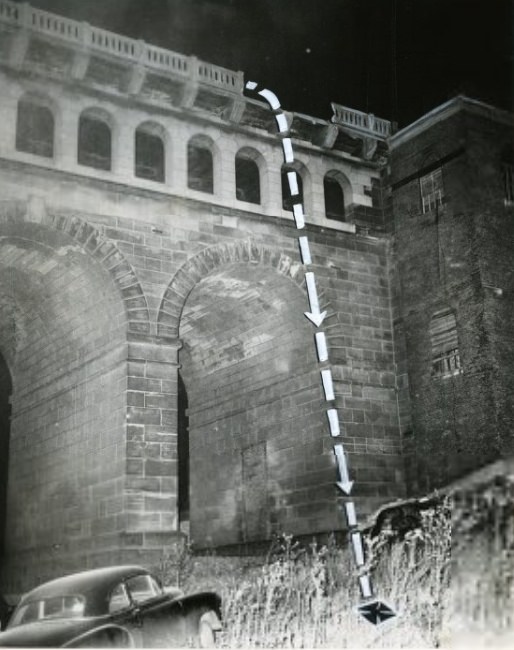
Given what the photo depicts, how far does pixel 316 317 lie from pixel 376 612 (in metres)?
5.51

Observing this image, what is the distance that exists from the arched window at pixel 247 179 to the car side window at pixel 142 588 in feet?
25.4

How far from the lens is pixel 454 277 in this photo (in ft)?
48.9

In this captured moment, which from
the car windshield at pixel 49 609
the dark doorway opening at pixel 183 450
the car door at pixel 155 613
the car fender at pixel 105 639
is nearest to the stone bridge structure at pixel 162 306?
the dark doorway opening at pixel 183 450

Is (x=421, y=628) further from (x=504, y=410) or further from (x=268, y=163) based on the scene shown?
(x=268, y=163)

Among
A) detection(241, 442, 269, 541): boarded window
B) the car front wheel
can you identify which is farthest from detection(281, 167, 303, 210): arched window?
the car front wheel

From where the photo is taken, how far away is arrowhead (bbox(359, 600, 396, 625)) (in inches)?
382

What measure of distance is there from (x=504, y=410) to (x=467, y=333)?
156cm

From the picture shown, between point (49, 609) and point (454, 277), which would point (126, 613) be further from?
point (454, 277)

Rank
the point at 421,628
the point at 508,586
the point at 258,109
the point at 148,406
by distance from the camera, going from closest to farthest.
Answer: the point at 508,586 < the point at 421,628 < the point at 148,406 < the point at 258,109

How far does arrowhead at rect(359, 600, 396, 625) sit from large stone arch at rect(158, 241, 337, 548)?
13.5 ft

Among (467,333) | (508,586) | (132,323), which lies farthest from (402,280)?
(508,586)

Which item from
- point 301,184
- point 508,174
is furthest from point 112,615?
point 508,174

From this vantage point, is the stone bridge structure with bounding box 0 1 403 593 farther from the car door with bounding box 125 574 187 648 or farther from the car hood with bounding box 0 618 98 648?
the car hood with bounding box 0 618 98 648

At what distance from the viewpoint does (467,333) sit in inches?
571
